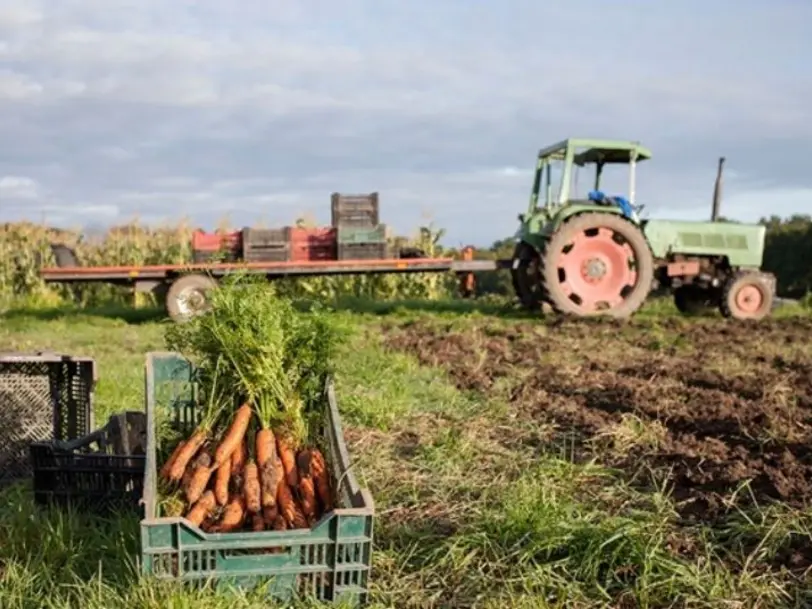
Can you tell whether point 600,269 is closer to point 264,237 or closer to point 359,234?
point 359,234

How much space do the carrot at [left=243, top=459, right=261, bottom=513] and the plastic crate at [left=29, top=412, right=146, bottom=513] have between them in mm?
665

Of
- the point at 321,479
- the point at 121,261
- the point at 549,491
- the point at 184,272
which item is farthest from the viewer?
the point at 121,261

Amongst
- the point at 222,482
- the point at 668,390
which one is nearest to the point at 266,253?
the point at 668,390

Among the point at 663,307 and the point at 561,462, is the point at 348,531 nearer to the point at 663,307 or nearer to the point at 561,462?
the point at 561,462

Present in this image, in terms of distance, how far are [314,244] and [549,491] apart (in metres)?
8.86

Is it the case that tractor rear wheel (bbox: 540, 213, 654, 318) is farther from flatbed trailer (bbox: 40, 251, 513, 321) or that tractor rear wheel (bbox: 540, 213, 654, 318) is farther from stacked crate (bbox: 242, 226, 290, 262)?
stacked crate (bbox: 242, 226, 290, 262)

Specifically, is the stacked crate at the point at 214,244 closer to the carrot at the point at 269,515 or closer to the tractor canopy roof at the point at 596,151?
the tractor canopy roof at the point at 596,151

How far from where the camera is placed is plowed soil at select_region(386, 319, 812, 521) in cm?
447

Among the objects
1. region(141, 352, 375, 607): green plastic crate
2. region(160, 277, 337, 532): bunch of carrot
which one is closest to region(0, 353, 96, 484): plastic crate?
region(160, 277, 337, 532): bunch of carrot

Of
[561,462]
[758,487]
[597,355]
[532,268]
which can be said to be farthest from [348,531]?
[532,268]

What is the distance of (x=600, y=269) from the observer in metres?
12.7

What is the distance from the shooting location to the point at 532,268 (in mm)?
12969

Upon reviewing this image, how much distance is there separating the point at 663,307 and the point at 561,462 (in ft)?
36.8

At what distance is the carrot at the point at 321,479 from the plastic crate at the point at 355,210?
8.84 meters
